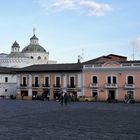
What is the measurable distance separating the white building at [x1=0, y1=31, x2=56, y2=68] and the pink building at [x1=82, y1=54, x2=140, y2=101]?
1465 inches

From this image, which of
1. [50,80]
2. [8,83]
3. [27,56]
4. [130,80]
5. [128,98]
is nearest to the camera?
[128,98]

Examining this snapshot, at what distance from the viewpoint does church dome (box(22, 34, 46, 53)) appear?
104m

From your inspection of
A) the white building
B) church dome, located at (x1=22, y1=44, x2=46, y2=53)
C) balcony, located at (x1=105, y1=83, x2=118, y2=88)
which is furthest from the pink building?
church dome, located at (x1=22, y1=44, x2=46, y2=53)

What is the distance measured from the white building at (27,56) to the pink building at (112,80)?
37216 millimetres

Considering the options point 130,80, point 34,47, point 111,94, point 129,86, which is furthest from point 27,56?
point 129,86

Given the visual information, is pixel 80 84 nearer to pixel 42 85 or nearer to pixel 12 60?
pixel 42 85

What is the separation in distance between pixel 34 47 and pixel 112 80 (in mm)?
48233

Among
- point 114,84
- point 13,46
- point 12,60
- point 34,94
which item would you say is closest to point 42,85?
point 34,94

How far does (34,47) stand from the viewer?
105m

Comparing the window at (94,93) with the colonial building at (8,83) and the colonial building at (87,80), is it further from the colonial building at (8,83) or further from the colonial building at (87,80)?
the colonial building at (8,83)

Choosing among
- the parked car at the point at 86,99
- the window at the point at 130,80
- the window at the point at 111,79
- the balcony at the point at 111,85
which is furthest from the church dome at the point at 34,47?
the window at the point at 130,80

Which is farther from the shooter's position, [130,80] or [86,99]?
[86,99]

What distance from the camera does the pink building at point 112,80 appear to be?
57500mm

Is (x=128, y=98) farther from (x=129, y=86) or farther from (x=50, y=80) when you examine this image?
(x=50, y=80)
